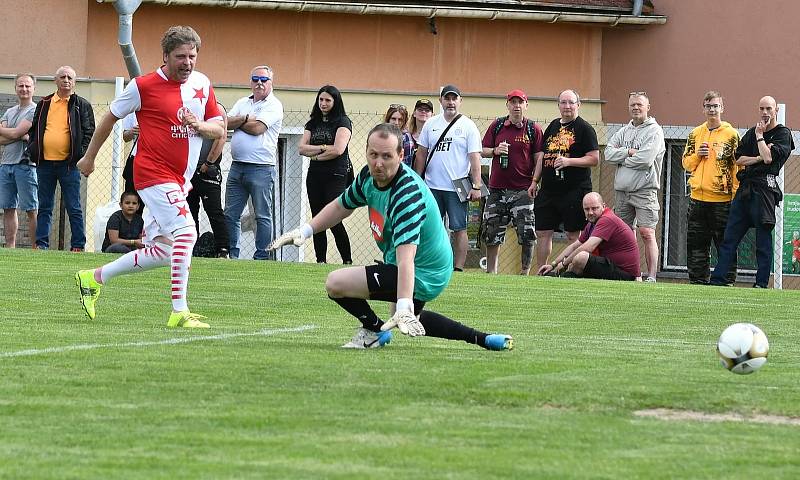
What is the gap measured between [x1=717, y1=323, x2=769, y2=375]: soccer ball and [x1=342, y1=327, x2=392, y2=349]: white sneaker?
2209 mm

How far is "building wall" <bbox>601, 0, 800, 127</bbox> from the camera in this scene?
25.4 meters

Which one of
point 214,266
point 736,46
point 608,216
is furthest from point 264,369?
point 736,46

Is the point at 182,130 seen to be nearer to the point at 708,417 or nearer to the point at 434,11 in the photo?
the point at 708,417

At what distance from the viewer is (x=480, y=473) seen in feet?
17.2

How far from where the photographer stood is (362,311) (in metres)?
9.31

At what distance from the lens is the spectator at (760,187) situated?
18.0 metres

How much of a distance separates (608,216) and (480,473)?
12.5m

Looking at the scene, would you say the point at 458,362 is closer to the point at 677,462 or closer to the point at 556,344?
the point at 556,344

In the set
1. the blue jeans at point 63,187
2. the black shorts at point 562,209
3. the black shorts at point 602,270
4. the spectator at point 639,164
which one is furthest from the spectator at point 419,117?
the blue jeans at point 63,187

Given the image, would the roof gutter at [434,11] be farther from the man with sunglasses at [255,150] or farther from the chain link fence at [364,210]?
the man with sunglasses at [255,150]

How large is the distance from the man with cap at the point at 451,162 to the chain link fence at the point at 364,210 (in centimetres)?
456

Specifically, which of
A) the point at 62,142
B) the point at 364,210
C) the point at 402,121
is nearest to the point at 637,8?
the point at 364,210

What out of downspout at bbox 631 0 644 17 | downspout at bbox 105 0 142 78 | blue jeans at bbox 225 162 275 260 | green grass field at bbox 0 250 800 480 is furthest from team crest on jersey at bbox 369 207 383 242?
downspout at bbox 631 0 644 17

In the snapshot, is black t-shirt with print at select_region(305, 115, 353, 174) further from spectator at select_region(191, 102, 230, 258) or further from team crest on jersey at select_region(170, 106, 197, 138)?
team crest on jersey at select_region(170, 106, 197, 138)
